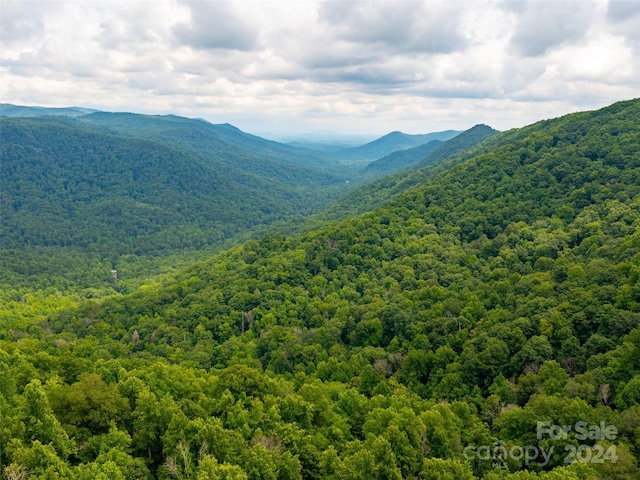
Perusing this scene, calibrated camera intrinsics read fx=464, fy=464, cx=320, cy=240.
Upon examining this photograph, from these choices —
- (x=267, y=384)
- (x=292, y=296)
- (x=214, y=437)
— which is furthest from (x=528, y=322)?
(x=292, y=296)

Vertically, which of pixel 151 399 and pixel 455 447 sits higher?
pixel 151 399

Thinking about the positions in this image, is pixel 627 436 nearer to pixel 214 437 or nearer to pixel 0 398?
pixel 214 437

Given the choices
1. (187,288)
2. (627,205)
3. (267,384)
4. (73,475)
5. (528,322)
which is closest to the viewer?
(73,475)

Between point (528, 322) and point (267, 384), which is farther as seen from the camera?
point (528, 322)

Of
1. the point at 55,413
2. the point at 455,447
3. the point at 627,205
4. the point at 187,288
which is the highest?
the point at 627,205

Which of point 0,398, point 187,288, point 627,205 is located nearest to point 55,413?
point 0,398

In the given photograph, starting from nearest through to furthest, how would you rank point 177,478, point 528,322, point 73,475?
point 73,475, point 177,478, point 528,322
